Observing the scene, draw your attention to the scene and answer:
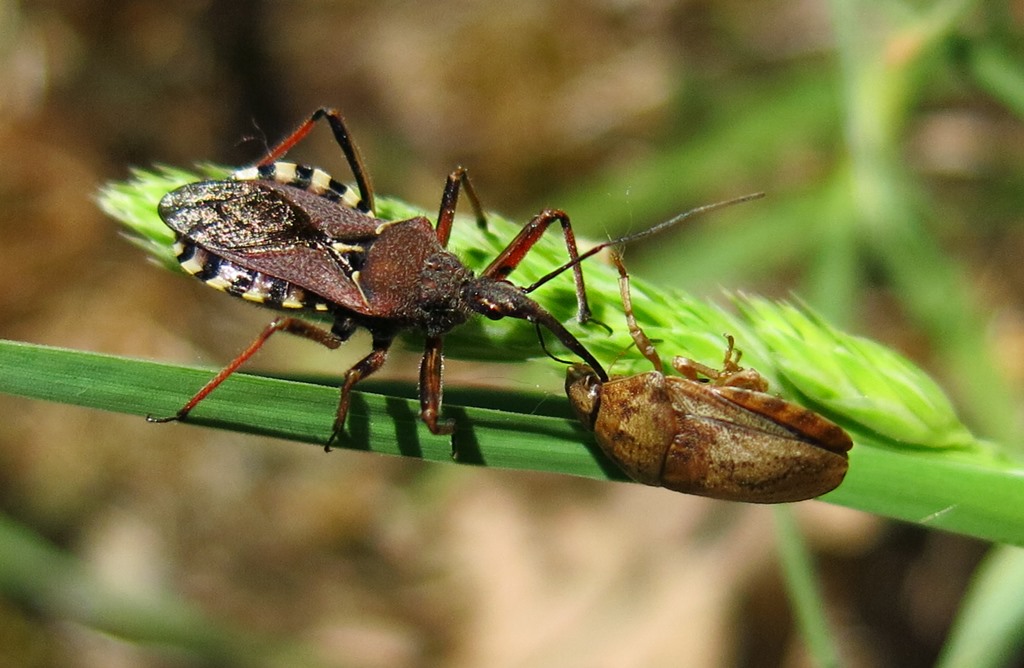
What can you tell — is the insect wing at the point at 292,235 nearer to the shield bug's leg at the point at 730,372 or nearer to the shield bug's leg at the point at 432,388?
the shield bug's leg at the point at 432,388

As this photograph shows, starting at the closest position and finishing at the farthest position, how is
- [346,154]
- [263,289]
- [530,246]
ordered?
[530,246]
[263,289]
[346,154]

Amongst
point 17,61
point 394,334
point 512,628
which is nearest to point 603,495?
point 512,628

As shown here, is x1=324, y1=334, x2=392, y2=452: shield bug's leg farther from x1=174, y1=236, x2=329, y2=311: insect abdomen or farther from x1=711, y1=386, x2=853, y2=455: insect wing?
x1=711, y1=386, x2=853, y2=455: insect wing

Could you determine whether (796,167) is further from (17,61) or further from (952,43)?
(17,61)

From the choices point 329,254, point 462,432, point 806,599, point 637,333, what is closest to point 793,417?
point 637,333

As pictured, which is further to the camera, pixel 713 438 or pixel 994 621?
pixel 994 621

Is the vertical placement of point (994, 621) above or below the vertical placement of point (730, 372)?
below

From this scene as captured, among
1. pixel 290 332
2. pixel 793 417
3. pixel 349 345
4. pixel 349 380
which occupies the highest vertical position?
pixel 793 417

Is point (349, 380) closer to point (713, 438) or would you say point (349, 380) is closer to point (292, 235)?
point (713, 438)
